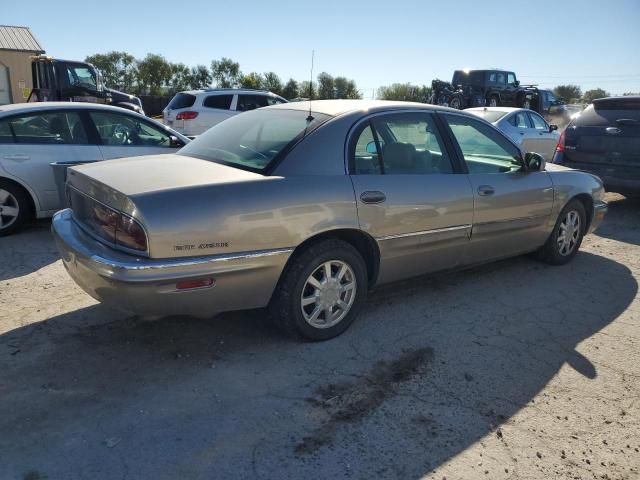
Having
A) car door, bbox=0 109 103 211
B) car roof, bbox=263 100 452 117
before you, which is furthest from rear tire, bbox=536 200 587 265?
car door, bbox=0 109 103 211

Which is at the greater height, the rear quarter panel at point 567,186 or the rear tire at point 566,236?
the rear quarter panel at point 567,186

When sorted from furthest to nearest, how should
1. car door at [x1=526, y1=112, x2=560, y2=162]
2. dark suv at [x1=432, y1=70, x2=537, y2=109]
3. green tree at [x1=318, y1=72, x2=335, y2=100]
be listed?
1. green tree at [x1=318, y1=72, x2=335, y2=100]
2. dark suv at [x1=432, y1=70, x2=537, y2=109]
3. car door at [x1=526, y1=112, x2=560, y2=162]

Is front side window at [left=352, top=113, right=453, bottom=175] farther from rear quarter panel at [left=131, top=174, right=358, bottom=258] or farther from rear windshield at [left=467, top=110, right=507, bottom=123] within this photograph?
rear windshield at [left=467, top=110, right=507, bottom=123]

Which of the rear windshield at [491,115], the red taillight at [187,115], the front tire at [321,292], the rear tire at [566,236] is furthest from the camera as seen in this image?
the red taillight at [187,115]

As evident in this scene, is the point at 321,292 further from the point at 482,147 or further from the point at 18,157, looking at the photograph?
the point at 18,157

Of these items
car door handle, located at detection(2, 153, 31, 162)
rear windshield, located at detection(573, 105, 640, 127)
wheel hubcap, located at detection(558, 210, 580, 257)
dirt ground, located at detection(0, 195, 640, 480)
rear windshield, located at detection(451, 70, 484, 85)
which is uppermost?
rear windshield, located at detection(451, 70, 484, 85)

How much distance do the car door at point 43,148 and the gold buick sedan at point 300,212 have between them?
2463mm

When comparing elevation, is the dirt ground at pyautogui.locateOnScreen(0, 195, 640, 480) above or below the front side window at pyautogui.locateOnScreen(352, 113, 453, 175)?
below

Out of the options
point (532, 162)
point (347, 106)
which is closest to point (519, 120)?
point (532, 162)

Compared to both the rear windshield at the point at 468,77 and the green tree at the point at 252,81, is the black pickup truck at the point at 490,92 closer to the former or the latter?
the rear windshield at the point at 468,77

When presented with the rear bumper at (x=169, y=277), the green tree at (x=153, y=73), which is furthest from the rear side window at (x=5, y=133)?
the green tree at (x=153, y=73)

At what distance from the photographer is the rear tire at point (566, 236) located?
5.28 meters

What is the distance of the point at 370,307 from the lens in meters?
4.28

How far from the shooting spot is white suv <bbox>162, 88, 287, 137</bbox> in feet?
43.7
